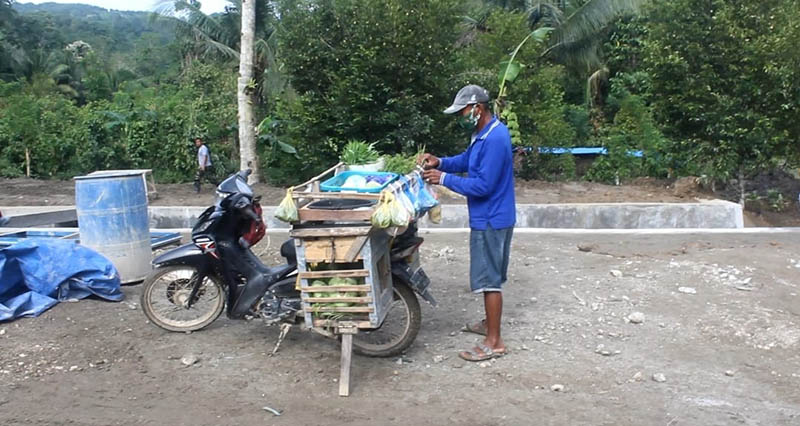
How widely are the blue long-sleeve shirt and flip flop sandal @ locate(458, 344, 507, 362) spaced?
88 cm

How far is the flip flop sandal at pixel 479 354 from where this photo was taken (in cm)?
503

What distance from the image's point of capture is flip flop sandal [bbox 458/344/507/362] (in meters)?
5.03

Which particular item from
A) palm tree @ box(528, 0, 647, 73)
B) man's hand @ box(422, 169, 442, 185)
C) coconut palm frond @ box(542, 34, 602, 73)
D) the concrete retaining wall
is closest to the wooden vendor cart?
man's hand @ box(422, 169, 442, 185)

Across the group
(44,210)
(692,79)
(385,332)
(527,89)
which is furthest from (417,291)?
(527,89)

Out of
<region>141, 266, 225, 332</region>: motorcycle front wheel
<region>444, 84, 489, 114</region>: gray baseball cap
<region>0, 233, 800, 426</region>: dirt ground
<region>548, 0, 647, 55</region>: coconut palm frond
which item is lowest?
<region>0, 233, 800, 426</region>: dirt ground

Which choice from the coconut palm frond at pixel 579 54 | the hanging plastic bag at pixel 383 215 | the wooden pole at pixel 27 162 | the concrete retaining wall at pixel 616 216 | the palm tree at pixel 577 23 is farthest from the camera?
the coconut palm frond at pixel 579 54

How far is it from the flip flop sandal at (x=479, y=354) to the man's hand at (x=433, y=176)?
124 cm

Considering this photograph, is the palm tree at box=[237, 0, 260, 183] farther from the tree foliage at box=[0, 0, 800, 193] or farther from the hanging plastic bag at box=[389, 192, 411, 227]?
the hanging plastic bag at box=[389, 192, 411, 227]

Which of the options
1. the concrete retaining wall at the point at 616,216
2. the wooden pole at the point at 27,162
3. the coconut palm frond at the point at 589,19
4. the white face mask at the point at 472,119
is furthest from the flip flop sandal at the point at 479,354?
the coconut palm frond at the point at 589,19

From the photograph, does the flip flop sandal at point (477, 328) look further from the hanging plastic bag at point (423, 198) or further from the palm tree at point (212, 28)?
the palm tree at point (212, 28)

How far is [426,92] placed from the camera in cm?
1395

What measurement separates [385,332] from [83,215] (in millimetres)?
3500

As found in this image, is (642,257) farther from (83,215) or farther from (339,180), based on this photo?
(83,215)

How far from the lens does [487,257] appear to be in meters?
4.98
